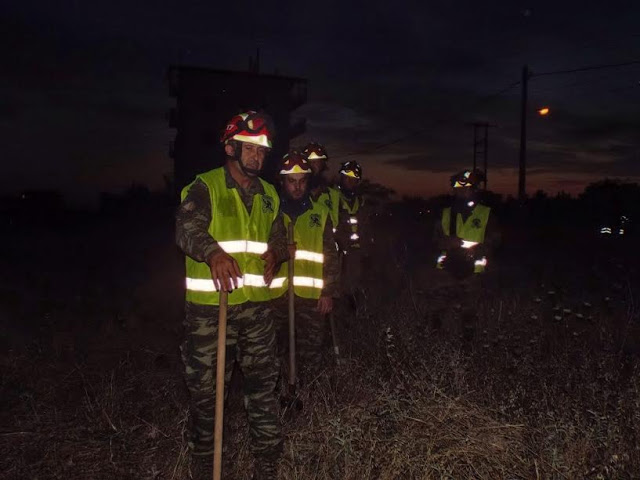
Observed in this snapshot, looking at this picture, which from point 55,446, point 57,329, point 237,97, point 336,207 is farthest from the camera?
point 237,97

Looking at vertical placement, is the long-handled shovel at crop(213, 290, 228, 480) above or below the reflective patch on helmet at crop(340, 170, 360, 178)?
below

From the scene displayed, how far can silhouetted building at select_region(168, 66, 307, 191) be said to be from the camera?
4303 cm

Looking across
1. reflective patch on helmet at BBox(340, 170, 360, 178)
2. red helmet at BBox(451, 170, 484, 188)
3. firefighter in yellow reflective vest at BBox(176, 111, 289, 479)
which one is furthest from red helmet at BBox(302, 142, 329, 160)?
firefighter in yellow reflective vest at BBox(176, 111, 289, 479)

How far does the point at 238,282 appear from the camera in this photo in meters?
3.58

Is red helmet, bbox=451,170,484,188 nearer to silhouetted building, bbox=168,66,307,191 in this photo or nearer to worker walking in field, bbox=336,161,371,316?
worker walking in field, bbox=336,161,371,316

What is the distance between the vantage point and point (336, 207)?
6.88 m

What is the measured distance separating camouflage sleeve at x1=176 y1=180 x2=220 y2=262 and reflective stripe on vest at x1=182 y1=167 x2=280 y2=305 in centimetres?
5

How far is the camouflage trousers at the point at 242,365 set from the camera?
3566 millimetres

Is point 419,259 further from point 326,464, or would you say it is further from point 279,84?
point 279,84

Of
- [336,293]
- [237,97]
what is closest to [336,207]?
[336,293]

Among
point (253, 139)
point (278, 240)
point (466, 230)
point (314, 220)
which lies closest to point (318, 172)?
point (314, 220)

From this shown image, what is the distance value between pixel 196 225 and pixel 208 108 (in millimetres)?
42495

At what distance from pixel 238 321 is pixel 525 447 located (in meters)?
2.05

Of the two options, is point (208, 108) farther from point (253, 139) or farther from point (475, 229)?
point (253, 139)
